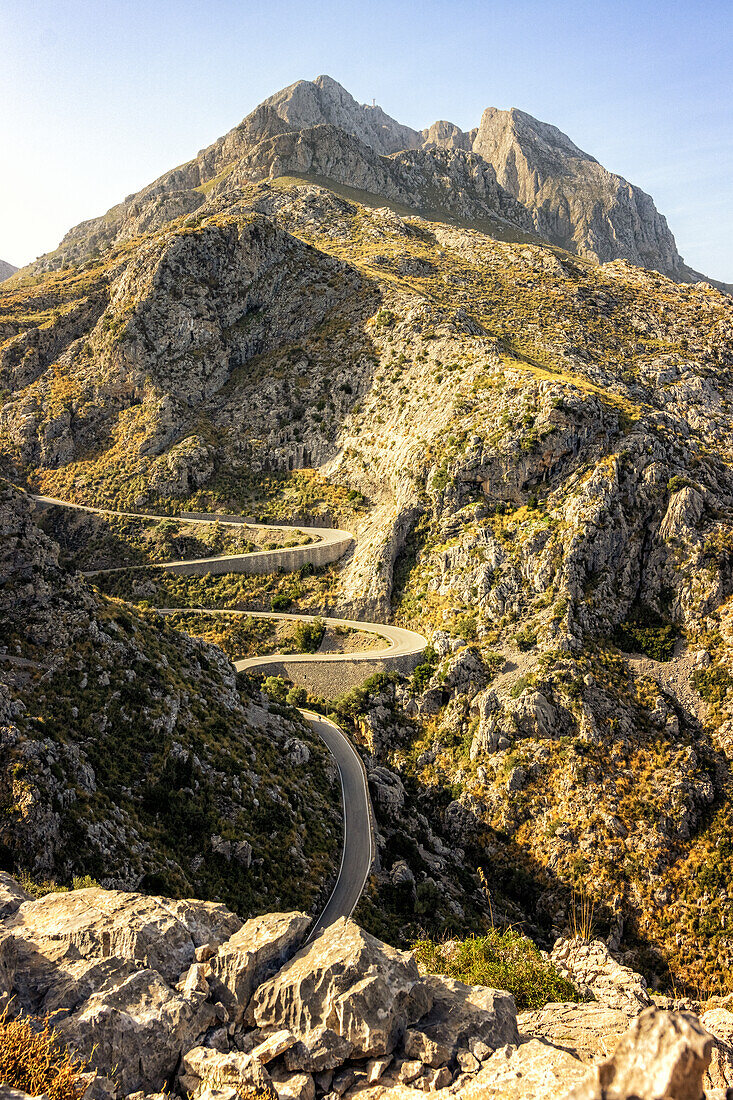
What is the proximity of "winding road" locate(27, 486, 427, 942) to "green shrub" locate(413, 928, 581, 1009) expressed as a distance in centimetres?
527

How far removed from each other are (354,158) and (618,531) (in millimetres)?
151495

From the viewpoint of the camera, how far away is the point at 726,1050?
12570 millimetres

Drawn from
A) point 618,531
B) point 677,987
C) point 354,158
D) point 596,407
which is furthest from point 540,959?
point 354,158

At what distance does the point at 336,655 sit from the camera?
59.1 m

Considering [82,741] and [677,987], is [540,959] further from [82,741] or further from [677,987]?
[82,741]

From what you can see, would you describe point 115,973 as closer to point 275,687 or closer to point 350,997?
point 350,997

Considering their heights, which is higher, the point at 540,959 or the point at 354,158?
the point at 354,158

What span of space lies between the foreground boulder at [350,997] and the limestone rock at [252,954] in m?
0.33

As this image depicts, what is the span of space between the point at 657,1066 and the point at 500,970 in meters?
16.8

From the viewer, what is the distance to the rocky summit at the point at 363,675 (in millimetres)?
12242

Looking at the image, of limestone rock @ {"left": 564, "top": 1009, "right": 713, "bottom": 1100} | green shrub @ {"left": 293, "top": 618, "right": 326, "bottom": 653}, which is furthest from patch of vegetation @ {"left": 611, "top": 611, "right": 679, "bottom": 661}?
limestone rock @ {"left": 564, "top": 1009, "right": 713, "bottom": 1100}

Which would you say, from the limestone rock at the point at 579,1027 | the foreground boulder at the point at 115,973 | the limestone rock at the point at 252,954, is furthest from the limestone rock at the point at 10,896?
the limestone rock at the point at 579,1027

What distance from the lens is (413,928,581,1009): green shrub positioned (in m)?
20.8

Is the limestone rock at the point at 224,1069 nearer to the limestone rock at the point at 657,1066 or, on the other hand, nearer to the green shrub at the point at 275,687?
the limestone rock at the point at 657,1066
